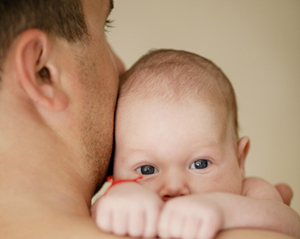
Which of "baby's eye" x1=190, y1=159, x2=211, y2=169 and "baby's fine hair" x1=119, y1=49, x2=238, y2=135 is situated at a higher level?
"baby's fine hair" x1=119, y1=49, x2=238, y2=135

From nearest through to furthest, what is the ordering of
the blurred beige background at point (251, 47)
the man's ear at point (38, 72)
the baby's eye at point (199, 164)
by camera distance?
the man's ear at point (38, 72), the baby's eye at point (199, 164), the blurred beige background at point (251, 47)

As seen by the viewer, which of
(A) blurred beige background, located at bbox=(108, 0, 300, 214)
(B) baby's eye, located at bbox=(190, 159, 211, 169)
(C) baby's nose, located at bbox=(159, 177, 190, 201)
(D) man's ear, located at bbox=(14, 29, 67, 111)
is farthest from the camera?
(A) blurred beige background, located at bbox=(108, 0, 300, 214)

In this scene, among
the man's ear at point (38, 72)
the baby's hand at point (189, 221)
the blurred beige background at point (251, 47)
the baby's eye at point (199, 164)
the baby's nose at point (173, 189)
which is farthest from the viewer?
the blurred beige background at point (251, 47)

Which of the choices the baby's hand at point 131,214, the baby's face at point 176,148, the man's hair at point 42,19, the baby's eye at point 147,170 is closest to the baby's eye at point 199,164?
the baby's face at point 176,148

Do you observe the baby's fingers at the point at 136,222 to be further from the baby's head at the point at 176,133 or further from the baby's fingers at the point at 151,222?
the baby's head at the point at 176,133

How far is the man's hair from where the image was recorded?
1.00 metres

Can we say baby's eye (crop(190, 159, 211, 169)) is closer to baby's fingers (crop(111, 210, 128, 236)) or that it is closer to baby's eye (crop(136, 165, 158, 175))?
baby's eye (crop(136, 165, 158, 175))

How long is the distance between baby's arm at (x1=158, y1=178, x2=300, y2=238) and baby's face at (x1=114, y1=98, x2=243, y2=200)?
0.73 ft

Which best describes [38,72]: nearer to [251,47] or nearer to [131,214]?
[131,214]

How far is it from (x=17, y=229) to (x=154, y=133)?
0.52 metres

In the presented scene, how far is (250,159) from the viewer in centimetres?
309

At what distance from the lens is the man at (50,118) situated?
862 mm

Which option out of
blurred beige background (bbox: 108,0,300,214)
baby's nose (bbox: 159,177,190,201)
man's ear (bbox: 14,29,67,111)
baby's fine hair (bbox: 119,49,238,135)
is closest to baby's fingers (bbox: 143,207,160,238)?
baby's nose (bbox: 159,177,190,201)

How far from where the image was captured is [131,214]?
788 mm
